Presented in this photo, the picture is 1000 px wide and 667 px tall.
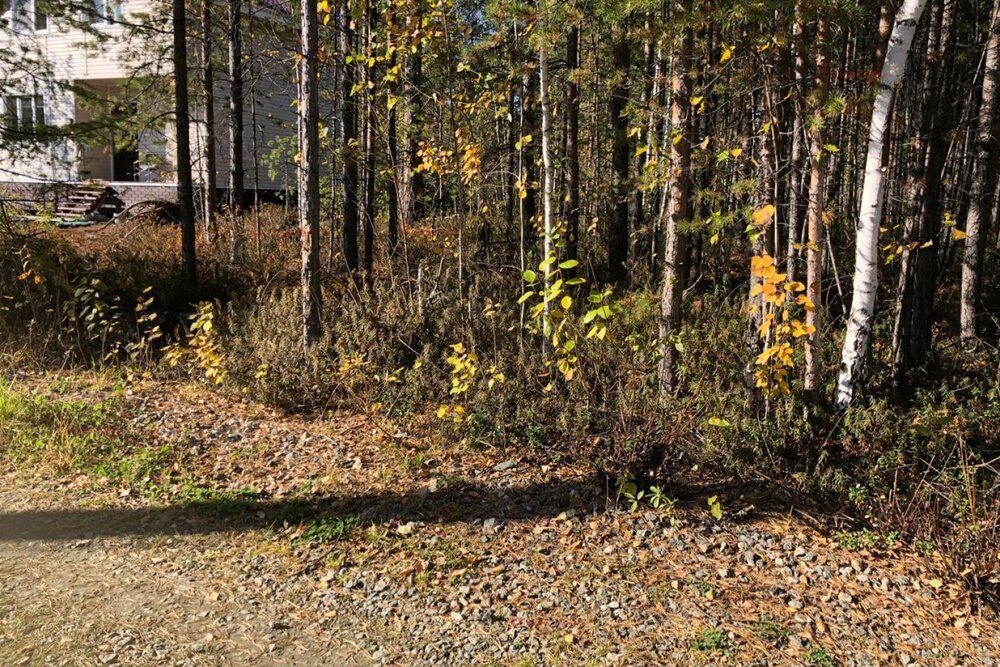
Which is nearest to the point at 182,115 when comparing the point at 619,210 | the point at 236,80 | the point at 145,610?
the point at 236,80

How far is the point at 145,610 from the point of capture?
3.84 meters

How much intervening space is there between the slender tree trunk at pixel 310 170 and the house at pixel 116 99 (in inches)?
88.6

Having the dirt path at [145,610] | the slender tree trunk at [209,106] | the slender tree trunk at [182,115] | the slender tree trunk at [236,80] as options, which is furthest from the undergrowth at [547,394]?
the slender tree trunk at [209,106]

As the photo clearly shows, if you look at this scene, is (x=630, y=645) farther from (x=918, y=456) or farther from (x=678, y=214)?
(x=678, y=214)

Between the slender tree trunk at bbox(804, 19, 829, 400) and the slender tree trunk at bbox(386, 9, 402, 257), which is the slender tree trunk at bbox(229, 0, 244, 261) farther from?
the slender tree trunk at bbox(804, 19, 829, 400)

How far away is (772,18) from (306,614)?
221 inches

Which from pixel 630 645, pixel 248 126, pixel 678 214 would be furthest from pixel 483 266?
pixel 248 126

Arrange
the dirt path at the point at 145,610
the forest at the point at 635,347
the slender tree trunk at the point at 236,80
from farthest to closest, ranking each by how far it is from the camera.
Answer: the slender tree trunk at the point at 236,80 → the forest at the point at 635,347 → the dirt path at the point at 145,610

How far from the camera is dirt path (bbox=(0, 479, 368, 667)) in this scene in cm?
349

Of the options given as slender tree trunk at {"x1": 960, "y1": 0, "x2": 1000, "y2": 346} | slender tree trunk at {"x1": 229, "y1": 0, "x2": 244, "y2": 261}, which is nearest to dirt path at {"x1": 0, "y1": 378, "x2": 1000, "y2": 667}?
slender tree trunk at {"x1": 960, "y1": 0, "x2": 1000, "y2": 346}

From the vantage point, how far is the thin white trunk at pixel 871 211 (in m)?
5.01

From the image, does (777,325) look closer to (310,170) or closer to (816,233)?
(816,233)

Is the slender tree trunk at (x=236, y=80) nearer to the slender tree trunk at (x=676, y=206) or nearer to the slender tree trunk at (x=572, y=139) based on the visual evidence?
the slender tree trunk at (x=572, y=139)

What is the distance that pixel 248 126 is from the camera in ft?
76.7
